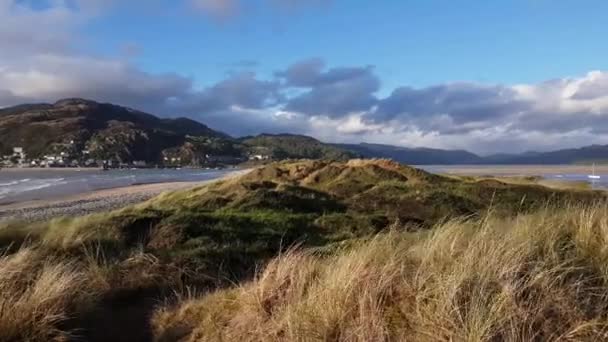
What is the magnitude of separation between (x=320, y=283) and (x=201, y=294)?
113 inches

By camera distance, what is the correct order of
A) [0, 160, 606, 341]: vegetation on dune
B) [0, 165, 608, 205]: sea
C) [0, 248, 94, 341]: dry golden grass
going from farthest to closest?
[0, 165, 608, 205]: sea, [0, 248, 94, 341]: dry golden grass, [0, 160, 606, 341]: vegetation on dune

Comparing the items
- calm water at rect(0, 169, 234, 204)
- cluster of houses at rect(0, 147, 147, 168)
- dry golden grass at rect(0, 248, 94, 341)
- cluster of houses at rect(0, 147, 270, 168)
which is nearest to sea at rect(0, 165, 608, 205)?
calm water at rect(0, 169, 234, 204)

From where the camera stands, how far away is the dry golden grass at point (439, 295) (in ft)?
15.3

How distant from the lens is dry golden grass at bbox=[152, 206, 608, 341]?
4.66 m

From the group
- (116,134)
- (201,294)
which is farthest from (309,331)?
(116,134)

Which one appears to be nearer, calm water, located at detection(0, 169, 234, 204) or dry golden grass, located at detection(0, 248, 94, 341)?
dry golden grass, located at detection(0, 248, 94, 341)

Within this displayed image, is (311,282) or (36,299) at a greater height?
(311,282)

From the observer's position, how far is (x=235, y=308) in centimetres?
669

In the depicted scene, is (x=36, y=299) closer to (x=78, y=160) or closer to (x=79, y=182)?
(x=79, y=182)

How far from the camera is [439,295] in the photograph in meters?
4.99

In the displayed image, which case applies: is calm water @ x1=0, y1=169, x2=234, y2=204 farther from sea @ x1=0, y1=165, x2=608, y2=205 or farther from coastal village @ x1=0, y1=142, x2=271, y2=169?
coastal village @ x1=0, y1=142, x2=271, y2=169

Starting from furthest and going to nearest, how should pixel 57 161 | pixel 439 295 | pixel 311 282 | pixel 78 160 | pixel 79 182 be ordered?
pixel 78 160 → pixel 57 161 → pixel 79 182 → pixel 311 282 → pixel 439 295

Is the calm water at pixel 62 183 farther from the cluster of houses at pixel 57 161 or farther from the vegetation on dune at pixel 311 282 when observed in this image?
the cluster of houses at pixel 57 161

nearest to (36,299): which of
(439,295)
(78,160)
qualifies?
(439,295)
